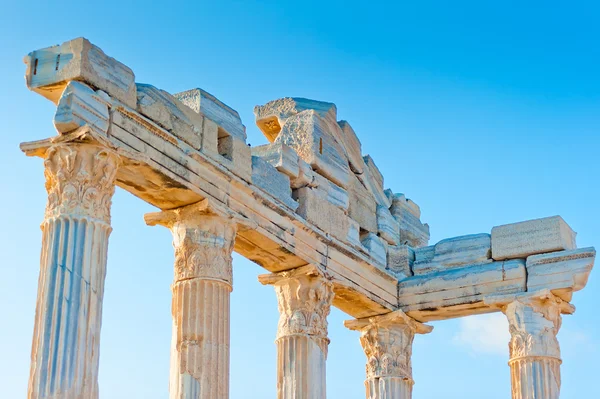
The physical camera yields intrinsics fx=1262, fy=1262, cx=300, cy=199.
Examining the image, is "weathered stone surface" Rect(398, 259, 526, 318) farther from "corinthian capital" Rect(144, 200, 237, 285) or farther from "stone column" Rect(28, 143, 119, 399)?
"stone column" Rect(28, 143, 119, 399)

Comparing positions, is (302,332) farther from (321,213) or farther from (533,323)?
(533,323)

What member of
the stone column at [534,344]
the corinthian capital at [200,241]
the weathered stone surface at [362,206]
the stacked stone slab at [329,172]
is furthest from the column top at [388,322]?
the corinthian capital at [200,241]

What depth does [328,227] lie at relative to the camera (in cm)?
2434

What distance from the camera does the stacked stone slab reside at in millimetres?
23859

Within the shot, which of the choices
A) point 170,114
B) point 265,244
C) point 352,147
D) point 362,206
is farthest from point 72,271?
point 352,147

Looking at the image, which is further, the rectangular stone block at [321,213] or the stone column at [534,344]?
the stone column at [534,344]

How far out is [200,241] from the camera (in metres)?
21.0

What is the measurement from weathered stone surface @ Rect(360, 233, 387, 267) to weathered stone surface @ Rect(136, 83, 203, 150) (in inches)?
239

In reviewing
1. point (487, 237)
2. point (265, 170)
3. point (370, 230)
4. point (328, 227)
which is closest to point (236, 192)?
point (265, 170)

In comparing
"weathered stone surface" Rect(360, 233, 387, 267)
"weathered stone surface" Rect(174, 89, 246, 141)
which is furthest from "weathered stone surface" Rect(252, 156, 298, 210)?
"weathered stone surface" Rect(360, 233, 387, 267)

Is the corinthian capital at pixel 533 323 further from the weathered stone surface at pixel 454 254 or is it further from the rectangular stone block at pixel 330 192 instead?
the rectangular stone block at pixel 330 192

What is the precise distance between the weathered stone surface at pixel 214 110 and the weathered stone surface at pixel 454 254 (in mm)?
6421

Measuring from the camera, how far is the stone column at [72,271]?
56.7ft

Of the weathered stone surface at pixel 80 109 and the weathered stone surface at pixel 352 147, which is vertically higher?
the weathered stone surface at pixel 352 147
